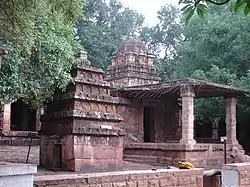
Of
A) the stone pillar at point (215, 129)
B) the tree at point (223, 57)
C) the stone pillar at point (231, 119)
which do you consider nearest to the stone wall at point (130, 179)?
the stone pillar at point (231, 119)

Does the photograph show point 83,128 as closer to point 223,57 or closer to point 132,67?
point 223,57

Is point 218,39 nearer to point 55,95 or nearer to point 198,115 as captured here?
point 198,115

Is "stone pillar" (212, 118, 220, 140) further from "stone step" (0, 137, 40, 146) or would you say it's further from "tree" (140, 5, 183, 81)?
"tree" (140, 5, 183, 81)

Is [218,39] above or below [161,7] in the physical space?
below

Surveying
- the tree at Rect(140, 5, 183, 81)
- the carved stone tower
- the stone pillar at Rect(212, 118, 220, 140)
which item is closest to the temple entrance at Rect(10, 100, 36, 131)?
the carved stone tower

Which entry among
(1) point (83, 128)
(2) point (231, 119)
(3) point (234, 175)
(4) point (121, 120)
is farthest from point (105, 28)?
(3) point (234, 175)

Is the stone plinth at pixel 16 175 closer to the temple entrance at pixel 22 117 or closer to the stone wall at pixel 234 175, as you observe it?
the stone wall at pixel 234 175

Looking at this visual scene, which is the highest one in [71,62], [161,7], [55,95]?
[161,7]

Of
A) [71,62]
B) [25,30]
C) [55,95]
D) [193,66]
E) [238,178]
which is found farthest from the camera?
[193,66]

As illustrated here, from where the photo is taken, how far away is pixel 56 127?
12.2 meters

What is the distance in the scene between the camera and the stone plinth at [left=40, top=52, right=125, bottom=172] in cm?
1160

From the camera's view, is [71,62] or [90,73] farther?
[90,73]

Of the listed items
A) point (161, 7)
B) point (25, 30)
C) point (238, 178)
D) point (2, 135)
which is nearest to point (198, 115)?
point (2, 135)

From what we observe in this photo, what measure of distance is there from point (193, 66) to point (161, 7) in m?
18.4
